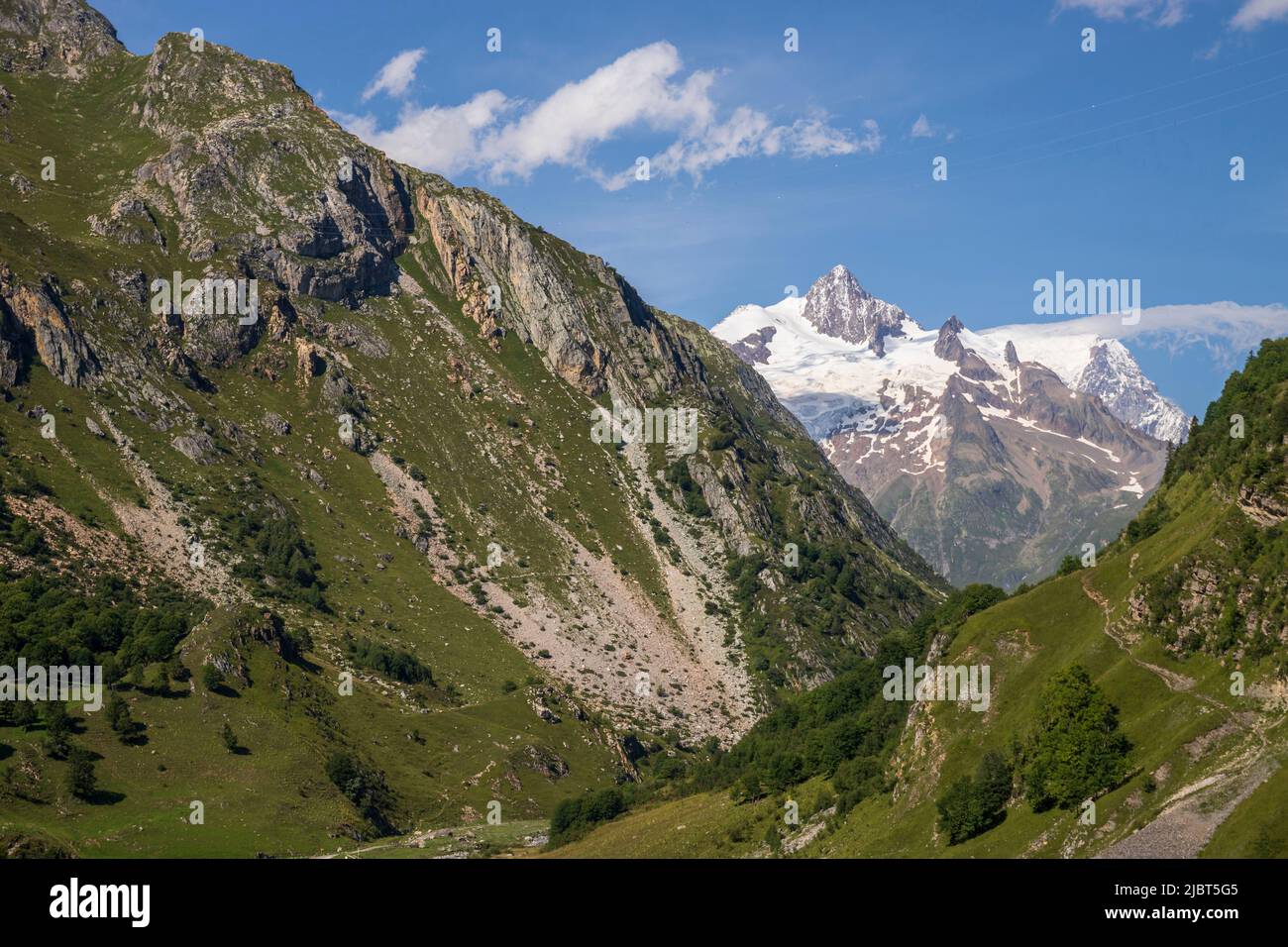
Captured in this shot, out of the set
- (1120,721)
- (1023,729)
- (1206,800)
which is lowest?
(1206,800)

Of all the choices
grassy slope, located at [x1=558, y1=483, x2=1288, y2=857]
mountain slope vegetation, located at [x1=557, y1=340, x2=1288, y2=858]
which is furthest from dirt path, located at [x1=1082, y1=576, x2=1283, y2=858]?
grassy slope, located at [x1=558, y1=483, x2=1288, y2=857]

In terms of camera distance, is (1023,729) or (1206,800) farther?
(1023,729)

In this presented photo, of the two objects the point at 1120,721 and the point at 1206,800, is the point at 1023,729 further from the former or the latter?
the point at 1206,800

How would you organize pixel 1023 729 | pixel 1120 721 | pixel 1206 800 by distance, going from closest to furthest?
pixel 1206 800 → pixel 1120 721 → pixel 1023 729

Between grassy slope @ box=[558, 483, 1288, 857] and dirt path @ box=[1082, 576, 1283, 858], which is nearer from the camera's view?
dirt path @ box=[1082, 576, 1283, 858]

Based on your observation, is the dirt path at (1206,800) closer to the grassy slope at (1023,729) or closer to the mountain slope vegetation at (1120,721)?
the mountain slope vegetation at (1120,721)

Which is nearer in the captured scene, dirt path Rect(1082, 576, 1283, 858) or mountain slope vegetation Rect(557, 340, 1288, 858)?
dirt path Rect(1082, 576, 1283, 858)

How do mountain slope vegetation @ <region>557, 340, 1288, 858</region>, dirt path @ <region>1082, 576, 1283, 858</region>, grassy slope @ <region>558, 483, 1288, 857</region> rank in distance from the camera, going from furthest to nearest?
1. grassy slope @ <region>558, 483, 1288, 857</region>
2. mountain slope vegetation @ <region>557, 340, 1288, 858</region>
3. dirt path @ <region>1082, 576, 1283, 858</region>

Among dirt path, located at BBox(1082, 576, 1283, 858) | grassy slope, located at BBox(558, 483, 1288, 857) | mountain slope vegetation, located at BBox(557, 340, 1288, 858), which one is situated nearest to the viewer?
dirt path, located at BBox(1082, 576, 1283, 858)

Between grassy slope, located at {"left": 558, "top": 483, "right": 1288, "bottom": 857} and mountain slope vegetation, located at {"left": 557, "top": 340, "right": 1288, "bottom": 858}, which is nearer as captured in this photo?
mountain slope vegetation, located at {"left": 557, "top": 340, "right": 1288, "bottom": 858}

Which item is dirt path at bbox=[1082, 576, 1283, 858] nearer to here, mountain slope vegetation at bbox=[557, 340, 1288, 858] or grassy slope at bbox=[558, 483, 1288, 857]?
mountain slope vegetation at bbox=[557, 340, 1288, 858]

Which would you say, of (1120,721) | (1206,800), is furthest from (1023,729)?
(1206,800)
